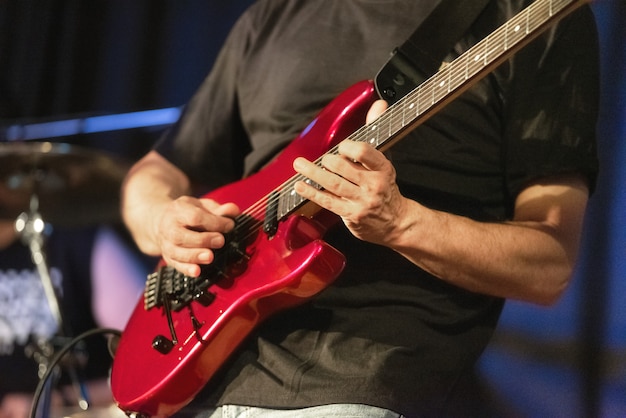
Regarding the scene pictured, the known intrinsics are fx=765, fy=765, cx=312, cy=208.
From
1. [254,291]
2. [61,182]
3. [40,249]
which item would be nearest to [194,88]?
[61,182]

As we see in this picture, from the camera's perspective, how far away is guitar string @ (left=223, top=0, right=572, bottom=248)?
0.87 meters

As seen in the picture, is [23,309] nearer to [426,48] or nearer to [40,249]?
[40,249]

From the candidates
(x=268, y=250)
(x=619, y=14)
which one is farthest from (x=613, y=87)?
(x=268, y=250)

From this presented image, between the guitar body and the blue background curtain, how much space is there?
0.55 m

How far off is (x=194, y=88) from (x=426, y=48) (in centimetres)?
115

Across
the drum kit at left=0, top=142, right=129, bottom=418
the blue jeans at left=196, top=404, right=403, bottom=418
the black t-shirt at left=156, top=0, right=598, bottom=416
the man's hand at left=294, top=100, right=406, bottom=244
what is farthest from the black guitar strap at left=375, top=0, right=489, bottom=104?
the drum kit at left=0, top=142, right=129, bottom=418

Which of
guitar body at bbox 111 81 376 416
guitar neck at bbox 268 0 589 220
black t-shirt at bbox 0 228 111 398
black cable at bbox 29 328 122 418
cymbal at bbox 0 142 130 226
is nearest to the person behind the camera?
guitar neck at bbox 268 0 589 220

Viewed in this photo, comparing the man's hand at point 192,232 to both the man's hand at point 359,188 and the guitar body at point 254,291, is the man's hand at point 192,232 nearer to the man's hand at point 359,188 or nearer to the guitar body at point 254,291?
the guitar body at point 254,291

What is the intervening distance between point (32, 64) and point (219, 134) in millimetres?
1227

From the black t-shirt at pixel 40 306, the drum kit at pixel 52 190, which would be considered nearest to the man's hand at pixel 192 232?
the drum kit at pixel 52 190

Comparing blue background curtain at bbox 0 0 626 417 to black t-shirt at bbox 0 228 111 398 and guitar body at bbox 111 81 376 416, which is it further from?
guitar body at bbox 111 81 376 416

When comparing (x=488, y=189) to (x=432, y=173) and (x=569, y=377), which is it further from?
(x=569, y=377)

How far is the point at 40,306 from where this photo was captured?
94.2 inches

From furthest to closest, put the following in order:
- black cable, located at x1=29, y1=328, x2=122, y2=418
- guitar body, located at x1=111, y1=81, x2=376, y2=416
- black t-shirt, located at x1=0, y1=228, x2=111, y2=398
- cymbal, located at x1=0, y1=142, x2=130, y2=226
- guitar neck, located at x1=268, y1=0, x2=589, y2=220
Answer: black t-shirt, located at x1=0, y1=228, x2=111, y2=398, cymbal, located at x1=0, y1=142, x2=130, y2=226, black cable, located at x1=29, y1=328, x2=122, y2=418, guitar body, located at x1=111, y1=81, x2=376, y2=416, guitar neck, located at x1=268, y1=0, x2=589, y2=220
